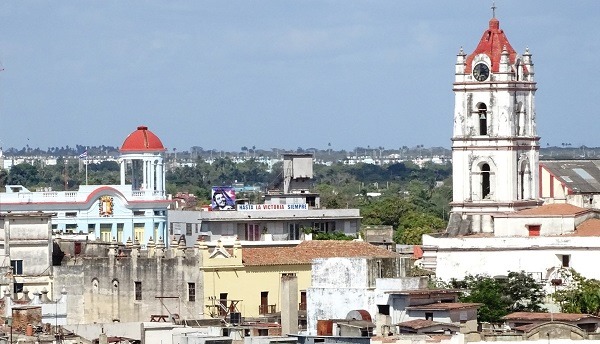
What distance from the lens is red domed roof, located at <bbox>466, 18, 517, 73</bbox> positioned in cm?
10631

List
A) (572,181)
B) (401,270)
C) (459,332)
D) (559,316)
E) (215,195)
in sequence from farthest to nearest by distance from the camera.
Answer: (215,195)
(572,181)
(401,270)
(559,316)
(459,332)

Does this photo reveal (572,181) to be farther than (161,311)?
Yes

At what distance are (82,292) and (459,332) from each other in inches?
1012

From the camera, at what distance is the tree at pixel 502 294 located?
278 feet

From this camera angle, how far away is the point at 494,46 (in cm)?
10706

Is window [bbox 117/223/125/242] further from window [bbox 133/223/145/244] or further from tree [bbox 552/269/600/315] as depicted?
tree [bbox 552/269/600/315]

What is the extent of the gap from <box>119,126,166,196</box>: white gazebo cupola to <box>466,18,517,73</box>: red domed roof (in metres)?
29.8

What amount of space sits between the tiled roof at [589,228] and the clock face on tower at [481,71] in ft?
34.2

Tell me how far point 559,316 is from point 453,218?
34.0 meters

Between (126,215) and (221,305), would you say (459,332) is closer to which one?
(221,305)

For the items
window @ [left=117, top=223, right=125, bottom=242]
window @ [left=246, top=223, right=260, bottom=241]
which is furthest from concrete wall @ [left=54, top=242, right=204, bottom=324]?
window @ [left=117, top=223, right=125, bottom=242]

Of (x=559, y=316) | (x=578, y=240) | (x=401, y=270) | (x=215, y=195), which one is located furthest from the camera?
(x=215, y=195)

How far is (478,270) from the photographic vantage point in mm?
98375

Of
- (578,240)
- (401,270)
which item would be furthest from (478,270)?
(401,270)
